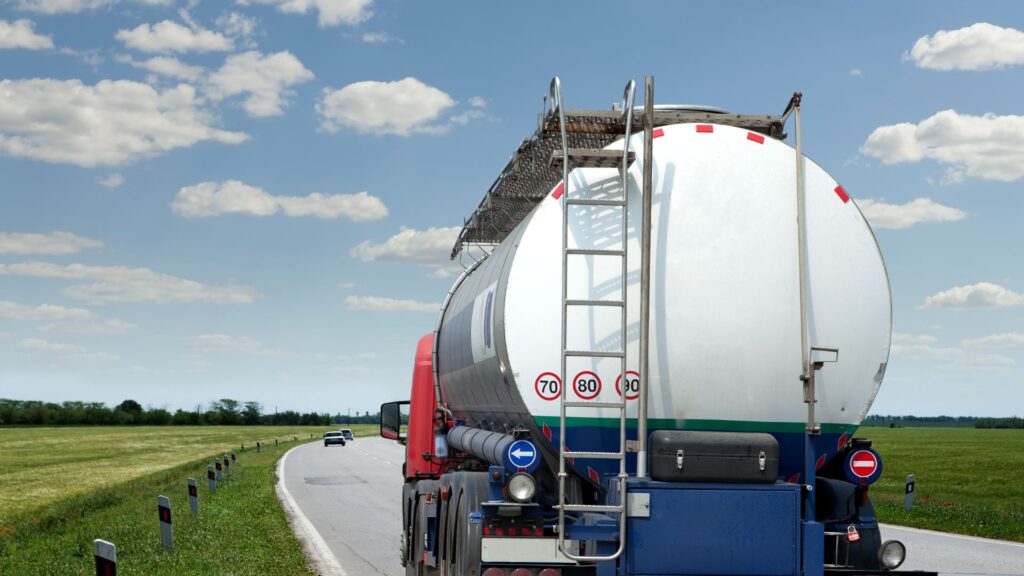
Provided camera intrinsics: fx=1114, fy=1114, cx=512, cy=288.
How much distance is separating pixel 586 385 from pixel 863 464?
1965 millimetres

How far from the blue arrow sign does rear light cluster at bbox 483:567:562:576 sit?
25.0 inches

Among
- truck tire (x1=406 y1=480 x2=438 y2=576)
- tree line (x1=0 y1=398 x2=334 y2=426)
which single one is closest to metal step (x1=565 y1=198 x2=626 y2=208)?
truck tire (x1=406 y1=480 x2=438 y2=576)

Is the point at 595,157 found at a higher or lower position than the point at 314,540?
higher

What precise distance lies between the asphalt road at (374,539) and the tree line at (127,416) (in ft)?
348

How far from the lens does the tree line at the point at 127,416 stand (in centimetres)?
12450

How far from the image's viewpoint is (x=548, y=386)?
279 inches

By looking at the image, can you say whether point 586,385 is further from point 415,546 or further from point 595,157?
point 415,546

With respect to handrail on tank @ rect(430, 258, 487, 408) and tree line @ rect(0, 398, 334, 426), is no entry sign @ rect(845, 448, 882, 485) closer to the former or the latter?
handrail on tank @ rect(430, 258, 487, 408)

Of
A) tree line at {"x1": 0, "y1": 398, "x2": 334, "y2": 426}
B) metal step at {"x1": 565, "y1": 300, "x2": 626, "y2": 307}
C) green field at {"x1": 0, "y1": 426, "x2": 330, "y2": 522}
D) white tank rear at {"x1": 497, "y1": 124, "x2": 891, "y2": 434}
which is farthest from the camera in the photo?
tree line at {"x1": 0, "y1": 398, "x2": 334, "y2": 426}

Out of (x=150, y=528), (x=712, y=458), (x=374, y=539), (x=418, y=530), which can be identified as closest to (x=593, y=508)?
(x=712, y=458)

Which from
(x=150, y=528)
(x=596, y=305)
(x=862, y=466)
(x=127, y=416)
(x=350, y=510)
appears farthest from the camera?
(x=127, y=416)

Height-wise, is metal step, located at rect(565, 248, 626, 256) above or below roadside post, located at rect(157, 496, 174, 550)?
above

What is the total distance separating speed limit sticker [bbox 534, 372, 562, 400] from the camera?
23.2 feet

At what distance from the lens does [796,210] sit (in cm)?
748
